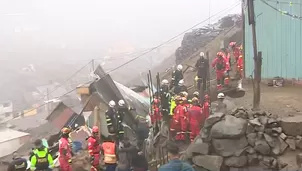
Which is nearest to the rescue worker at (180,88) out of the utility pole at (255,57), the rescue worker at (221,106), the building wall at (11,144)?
the rescue worker at (221,106)

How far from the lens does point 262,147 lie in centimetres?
770

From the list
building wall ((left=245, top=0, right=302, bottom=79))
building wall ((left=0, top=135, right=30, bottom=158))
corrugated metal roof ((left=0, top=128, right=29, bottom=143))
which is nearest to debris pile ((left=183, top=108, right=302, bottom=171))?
building wall ((left=245, top=0, right=302, bottom=79))

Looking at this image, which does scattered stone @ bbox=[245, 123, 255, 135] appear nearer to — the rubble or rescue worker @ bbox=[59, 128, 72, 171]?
the rubble

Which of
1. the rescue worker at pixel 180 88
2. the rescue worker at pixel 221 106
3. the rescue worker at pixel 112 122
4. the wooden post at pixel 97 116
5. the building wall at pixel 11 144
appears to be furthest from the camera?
the building wall at pixel 11 144

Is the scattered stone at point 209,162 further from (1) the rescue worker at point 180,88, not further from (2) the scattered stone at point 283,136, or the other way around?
(1) the rescue worker at point 180,88

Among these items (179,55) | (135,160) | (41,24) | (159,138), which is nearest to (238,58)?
(159,138)

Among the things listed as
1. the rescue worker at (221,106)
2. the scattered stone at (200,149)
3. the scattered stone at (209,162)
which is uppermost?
the rescue worker at (221,106)

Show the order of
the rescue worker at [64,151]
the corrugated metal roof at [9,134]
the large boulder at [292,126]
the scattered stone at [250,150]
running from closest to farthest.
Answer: the scattered stone at [250,150], the large boulder at [292,126], the rescue worker at [64,151], the corrugated metal roof at [9,134]

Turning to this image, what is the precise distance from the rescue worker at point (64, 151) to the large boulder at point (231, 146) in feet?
11.6

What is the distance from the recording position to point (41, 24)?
10881 centimetres

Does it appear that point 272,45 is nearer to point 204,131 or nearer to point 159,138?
point 159,138

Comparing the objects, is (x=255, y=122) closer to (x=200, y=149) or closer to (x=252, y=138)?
(x=252, y=138)

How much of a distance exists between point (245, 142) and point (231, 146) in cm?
30

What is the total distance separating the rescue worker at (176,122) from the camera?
1069cm
